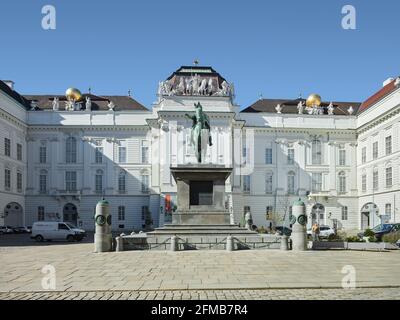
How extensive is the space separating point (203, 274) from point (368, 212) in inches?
2024

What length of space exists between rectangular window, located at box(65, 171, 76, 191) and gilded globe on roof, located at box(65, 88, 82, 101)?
396 inches

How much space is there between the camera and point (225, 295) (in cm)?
1156

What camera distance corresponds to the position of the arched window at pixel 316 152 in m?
66.5

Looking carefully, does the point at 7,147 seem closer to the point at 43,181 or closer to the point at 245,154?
the point at 43,181

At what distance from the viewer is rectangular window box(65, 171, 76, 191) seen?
65.2 m

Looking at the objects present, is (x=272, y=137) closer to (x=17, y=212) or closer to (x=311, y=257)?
(x=17, y=212)

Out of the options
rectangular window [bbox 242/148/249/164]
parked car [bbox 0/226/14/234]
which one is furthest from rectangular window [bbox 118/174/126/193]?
rectangular window [bbox 242/148/249/164]

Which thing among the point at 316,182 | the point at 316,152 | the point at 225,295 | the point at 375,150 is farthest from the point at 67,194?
the point at 225,295

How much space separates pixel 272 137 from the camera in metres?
66.1

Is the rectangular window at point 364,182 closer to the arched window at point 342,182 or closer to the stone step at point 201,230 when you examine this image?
the arched window at point 342,182

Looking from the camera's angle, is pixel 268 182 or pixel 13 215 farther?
pixel 268 182

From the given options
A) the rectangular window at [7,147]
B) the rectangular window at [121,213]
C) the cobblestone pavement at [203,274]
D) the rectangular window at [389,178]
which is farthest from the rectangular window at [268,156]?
the cobblestone pavement at [203,274]

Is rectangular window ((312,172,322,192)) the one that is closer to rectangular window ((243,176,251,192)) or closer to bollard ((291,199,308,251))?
rectangular window ((243,176,251,192))
